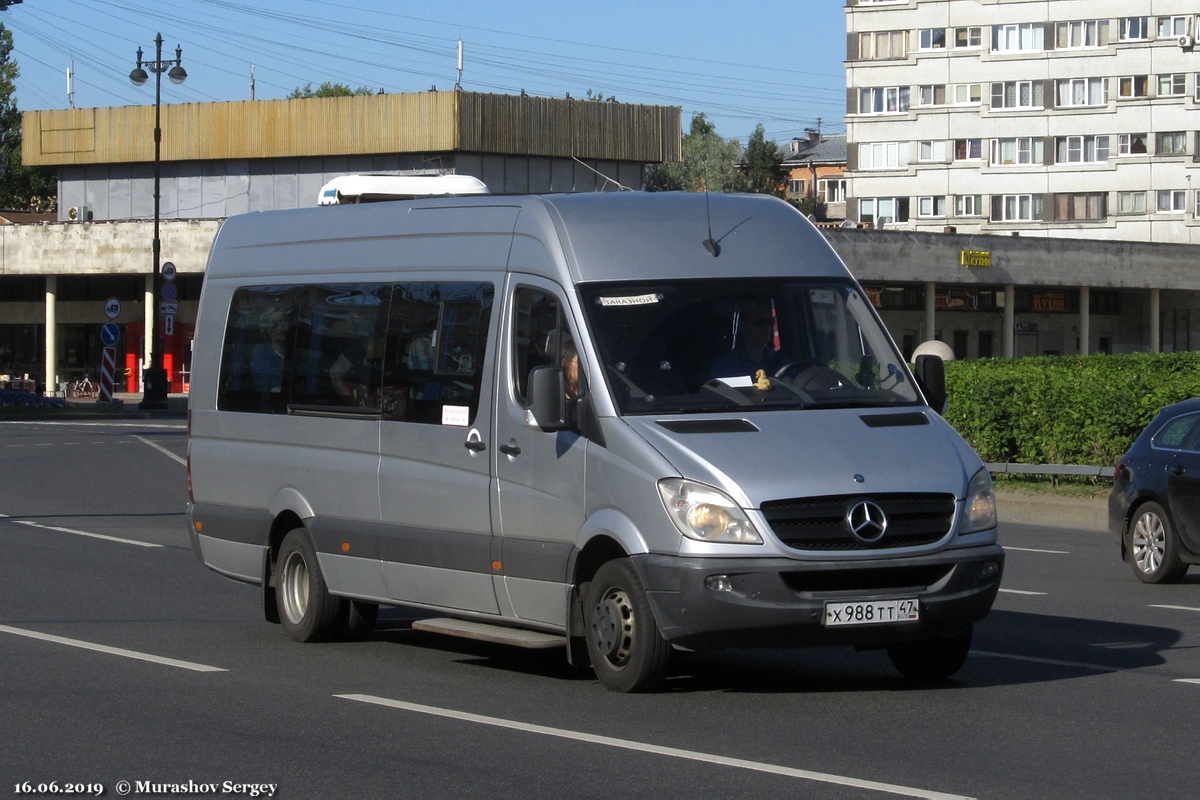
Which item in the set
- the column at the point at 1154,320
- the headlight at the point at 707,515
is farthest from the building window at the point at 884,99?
the headlight at the point at 707,515

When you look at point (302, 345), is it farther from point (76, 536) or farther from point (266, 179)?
point (266, 179)

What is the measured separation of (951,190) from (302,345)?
283ft

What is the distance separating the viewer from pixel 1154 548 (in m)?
15.2

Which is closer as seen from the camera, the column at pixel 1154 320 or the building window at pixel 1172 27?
the column at pixel 1154 320

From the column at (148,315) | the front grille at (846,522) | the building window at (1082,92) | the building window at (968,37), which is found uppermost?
the building window at (968,37)

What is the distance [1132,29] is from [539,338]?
286 ft

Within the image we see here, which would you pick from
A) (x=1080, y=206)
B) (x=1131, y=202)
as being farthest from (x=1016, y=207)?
(x=1131, y=202)

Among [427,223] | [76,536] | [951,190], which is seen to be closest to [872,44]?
[951,190]

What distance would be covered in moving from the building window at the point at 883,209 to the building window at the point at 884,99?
4.64m

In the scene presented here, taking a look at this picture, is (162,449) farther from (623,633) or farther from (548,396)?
(623,633)

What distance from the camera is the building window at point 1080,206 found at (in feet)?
301

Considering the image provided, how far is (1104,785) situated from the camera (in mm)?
6848

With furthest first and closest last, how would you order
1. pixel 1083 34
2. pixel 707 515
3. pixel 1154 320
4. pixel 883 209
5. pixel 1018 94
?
1. pixel 883 209
2. pixel 1018 94
3. pixel 1083 34
4. pixel 1154 320
5. pixel 707 515

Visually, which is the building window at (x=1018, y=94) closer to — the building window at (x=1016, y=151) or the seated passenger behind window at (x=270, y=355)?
the building window at (x=1016, y=151)
